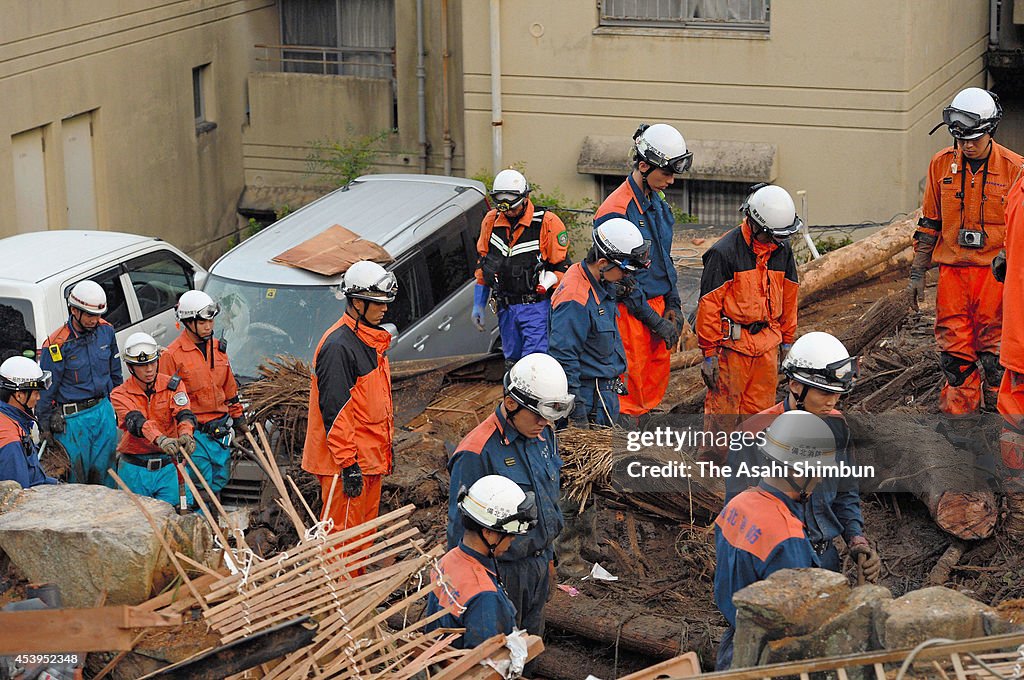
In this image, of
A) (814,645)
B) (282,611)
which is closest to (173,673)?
(282,611)

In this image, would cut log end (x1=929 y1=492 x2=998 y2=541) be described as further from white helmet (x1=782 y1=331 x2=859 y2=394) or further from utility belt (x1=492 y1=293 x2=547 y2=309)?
utility belt (x1=492 y1=293 x2=547 y2=309)

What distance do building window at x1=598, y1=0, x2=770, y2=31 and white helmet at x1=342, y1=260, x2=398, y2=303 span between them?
8.52 metres

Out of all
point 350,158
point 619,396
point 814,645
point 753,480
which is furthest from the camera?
point 350,158

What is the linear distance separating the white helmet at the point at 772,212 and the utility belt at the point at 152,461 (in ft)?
14.0

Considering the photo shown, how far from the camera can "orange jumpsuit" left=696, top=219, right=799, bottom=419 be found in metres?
8.55

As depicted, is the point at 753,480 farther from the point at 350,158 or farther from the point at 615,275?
the point at 350,158

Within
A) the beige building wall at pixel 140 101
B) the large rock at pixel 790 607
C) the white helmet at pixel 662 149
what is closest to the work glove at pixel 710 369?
the white helmet at pixel 662 149

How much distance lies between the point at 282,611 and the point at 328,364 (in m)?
2.79

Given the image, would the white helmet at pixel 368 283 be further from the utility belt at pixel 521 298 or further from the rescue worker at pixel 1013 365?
the rescue worker at pixel 1013 365

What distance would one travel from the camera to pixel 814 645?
203 inches

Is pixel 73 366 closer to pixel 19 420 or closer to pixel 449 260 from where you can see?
pixel 19 420

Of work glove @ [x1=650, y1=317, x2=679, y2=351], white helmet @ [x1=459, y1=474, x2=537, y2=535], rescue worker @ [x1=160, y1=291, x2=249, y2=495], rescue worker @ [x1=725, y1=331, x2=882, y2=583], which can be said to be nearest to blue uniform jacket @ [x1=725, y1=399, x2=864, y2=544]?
rescue worker @ [x1=725, y1=331, x2=882, y2=583]

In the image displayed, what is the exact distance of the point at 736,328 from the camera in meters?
8.66

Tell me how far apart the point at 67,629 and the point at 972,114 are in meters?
5.80
